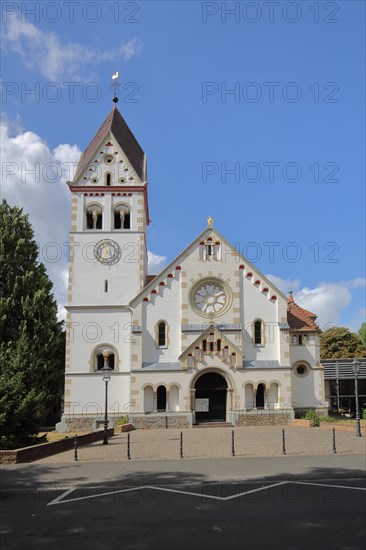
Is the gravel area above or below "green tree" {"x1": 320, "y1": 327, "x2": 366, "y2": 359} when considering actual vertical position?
below

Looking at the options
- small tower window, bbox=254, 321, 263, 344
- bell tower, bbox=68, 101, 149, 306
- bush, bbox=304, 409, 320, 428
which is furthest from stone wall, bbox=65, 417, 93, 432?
bush, bbox=304, 409, 320, 428

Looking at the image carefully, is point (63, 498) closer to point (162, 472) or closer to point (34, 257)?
point (162, 472)

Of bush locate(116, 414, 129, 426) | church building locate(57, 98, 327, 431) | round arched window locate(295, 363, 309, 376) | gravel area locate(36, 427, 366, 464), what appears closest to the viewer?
gravel area locate(36, 427, 366, 464)

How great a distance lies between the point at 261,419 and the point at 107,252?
1630cm

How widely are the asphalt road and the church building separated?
1901 cm

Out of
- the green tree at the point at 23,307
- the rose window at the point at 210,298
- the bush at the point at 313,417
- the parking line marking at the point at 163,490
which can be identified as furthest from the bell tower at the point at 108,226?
the parking line marking at the point at 163,490

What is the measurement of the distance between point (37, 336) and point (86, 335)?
5278 mm

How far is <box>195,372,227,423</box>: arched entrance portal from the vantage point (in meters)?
36.8

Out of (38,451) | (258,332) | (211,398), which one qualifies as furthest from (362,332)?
(38,451)

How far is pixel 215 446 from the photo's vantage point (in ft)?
76.6

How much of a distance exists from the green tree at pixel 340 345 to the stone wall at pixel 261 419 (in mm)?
27029

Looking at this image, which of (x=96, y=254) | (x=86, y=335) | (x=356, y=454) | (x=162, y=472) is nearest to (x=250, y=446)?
(x=356, y=454)

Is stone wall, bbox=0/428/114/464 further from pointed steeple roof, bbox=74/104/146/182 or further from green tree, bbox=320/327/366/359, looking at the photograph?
green tree, bbox=320/327/366/359

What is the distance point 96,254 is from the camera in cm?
4022
